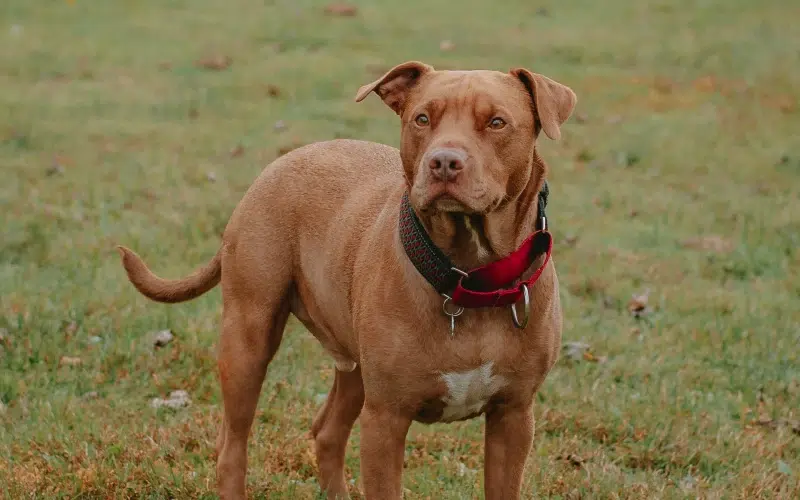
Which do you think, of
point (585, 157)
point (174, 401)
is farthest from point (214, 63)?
point (174, 401)

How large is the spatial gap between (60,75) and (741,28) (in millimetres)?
10215

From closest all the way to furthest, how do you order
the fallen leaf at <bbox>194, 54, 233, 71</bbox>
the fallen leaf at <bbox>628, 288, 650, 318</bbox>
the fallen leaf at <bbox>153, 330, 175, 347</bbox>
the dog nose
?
the dog nose
the fallen leaf at <bbox>153, 330, 175, 347</bbox>
the fallen leaf at <bbox>628, 288, 650, 318</bbox>
the fallen leaf at <bbox>194, 54, 233, 71</bbox>

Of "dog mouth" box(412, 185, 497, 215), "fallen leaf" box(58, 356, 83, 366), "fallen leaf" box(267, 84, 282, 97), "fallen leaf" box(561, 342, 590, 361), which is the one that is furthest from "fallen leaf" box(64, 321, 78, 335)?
"fallen leaf" box(267, 84, 282, 97)

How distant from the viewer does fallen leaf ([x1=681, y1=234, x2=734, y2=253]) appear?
8703 mm

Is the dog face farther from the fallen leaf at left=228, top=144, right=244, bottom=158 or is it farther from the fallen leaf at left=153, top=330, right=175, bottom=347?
the fallen leaf at left=228, top=144, right=244, bottom=158

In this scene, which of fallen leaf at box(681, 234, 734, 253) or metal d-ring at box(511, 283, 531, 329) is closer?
metal d-ring at box(511, 283, 531, 329)

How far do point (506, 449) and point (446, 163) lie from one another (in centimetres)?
122

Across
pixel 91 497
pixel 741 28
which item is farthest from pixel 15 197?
pixel 741 28

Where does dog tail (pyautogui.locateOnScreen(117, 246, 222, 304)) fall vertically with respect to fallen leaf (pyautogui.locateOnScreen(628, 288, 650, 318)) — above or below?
above

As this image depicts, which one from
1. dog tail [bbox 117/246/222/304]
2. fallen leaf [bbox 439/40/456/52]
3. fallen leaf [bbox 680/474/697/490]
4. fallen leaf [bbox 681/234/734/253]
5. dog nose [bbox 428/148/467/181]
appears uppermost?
dog nose [bbox 428/148/467/181]

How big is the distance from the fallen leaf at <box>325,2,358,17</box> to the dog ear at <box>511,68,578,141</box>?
549 inches

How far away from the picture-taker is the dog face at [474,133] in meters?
3.49

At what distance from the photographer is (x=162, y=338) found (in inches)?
244

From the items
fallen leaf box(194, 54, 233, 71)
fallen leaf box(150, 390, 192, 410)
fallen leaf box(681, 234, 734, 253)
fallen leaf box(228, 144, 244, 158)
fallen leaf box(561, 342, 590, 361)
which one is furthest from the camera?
fallen leaf box(194, 54, 233, 71)
